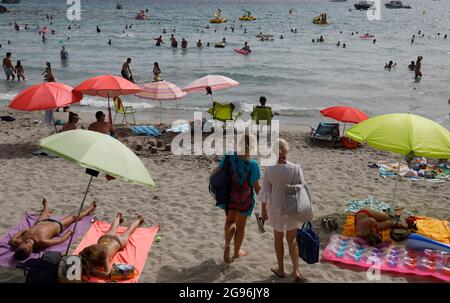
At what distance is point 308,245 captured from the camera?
15.6 feet

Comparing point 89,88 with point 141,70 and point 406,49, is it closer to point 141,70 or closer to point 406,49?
point 141,70

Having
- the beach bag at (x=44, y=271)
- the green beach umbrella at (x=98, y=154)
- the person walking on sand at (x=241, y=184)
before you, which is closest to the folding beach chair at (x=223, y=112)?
the person walking on sand at (x=241, y=184)

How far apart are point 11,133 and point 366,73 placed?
840 inches

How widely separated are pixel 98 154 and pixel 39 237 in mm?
1800

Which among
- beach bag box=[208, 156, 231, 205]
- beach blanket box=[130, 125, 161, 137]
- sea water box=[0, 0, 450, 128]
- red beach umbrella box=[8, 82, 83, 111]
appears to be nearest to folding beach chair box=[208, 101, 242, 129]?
beach blanket box=[130, 125, 161, 137]

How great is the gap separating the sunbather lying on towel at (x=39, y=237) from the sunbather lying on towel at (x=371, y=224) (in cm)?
387

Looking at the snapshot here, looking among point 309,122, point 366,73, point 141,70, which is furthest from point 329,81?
point 141,70

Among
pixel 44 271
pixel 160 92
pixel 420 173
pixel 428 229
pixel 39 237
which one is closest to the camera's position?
pixel 44 271

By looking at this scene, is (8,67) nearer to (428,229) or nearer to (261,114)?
(261,114)

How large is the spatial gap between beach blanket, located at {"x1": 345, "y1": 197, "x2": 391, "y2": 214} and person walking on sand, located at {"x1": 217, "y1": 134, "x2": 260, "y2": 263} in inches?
98.7

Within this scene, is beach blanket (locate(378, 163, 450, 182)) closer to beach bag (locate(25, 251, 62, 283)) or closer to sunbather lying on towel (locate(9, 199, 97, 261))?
sunbather lying on towel (locate(9, 199, 97, 261))

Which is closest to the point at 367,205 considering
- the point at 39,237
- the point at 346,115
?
the point at 346,115

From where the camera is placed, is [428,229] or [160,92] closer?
[428,229]

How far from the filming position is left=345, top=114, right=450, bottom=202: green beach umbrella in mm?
5555
